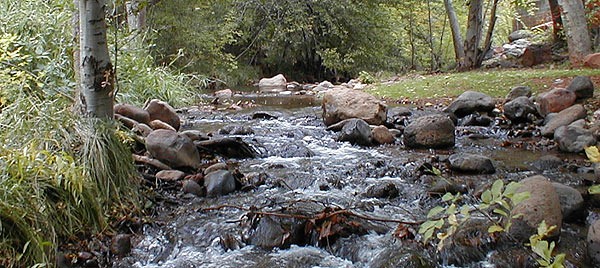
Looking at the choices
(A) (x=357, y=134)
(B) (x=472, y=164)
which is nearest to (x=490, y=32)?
(A) (x=357, y=134)

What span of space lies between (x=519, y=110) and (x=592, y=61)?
16.7 ft

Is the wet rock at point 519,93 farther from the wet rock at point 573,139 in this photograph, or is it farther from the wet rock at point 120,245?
the wet rock at point 120,245

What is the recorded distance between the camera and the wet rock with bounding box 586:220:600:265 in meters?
2.81

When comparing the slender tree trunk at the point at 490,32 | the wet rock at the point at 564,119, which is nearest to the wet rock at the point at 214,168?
the wet rock at the point at 564,119

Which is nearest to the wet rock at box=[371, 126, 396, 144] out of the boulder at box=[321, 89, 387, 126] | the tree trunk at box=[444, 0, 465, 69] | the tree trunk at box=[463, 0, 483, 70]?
the boulder at box=[321, 89, 387, 126]

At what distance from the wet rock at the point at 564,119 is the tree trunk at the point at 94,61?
227 inches

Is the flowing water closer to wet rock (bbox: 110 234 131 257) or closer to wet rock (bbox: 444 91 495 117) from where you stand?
wet rock (bbox: 110 234 131 257)

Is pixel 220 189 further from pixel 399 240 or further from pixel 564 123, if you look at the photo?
pixel 564 123

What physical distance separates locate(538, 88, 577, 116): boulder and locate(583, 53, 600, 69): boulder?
166 inches

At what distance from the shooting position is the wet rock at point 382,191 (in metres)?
4.21

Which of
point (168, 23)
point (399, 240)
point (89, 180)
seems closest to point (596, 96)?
point (399, 240)

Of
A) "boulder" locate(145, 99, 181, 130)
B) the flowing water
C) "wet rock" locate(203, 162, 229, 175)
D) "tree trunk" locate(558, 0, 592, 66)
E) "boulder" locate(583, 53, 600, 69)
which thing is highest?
"tree trunk" locate(558, 0, 592, 66)

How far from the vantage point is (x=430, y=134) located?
6223 mm

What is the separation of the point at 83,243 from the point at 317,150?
146 inches
